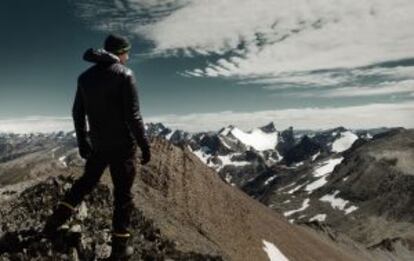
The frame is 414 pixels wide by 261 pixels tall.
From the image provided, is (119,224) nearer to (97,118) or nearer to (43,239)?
(97,118)

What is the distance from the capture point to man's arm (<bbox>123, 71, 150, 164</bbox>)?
1140cm

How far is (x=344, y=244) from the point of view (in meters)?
110

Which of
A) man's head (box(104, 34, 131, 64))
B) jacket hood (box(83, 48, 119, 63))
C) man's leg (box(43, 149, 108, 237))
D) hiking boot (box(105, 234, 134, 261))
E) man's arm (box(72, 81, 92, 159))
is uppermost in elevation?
man's head (box(104, 34, 131, 64))

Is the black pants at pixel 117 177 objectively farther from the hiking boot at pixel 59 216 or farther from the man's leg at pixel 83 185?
the hiking boot at pixel 59 216

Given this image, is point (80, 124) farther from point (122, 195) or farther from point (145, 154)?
point (122, 195)

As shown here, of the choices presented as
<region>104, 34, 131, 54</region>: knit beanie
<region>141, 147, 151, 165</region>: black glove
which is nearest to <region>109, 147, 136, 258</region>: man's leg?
<region>141, 147, 151, 165</region>: black glove

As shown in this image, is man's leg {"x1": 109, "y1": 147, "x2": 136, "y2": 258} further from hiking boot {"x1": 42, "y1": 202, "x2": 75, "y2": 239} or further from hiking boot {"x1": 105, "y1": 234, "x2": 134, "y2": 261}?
hiking boot {"x1": 42, "y1": 202, "x2": 75, "y2": 239}

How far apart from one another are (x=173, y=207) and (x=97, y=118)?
73.4ft

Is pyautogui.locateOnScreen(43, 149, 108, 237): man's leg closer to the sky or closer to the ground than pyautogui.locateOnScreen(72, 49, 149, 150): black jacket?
closer to the ground

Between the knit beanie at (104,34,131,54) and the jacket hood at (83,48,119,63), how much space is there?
10.9 inches

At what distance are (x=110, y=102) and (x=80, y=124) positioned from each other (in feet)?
3.79

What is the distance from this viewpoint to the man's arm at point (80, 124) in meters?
12.3

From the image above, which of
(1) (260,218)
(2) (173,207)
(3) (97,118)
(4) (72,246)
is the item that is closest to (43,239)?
(4) (72,246)

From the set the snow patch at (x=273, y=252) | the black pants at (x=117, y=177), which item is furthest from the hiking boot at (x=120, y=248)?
the snow patch at (x=273, y=252)
